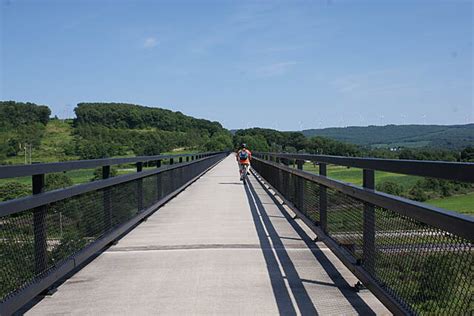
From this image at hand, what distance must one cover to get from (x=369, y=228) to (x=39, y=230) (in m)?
2.71

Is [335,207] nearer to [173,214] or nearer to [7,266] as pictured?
[7,266]

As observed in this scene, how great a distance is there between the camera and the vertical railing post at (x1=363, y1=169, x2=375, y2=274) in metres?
4.63

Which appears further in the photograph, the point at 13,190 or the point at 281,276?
the point at 281,276

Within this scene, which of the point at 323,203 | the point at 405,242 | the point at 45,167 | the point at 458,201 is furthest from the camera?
the point at 323,203

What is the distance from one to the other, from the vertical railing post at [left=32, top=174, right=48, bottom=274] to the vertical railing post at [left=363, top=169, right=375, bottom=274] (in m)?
2.66

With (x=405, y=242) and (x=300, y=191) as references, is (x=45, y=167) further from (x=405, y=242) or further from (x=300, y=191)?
(x=300, y=191)

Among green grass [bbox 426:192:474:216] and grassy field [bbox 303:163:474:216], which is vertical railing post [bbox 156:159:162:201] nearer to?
grassy field [bbox 303:163:474:216]

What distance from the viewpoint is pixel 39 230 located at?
4.69 meters

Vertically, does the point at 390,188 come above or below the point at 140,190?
above

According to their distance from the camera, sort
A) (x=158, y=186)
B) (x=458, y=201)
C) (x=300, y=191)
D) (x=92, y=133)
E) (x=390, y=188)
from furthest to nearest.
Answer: (x=92, y=133) < (x=158, y=186) < (x=300, y=191) < (x=390, y=188) < (x=458, y=201)

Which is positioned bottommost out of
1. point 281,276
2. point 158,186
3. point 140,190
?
point 281,276

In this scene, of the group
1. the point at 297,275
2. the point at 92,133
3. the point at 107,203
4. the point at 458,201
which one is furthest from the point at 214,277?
the point at 92,133

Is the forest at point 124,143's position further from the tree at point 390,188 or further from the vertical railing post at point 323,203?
the vertical railing post at point 323,203

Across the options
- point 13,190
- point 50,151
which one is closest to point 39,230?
point 13,190
